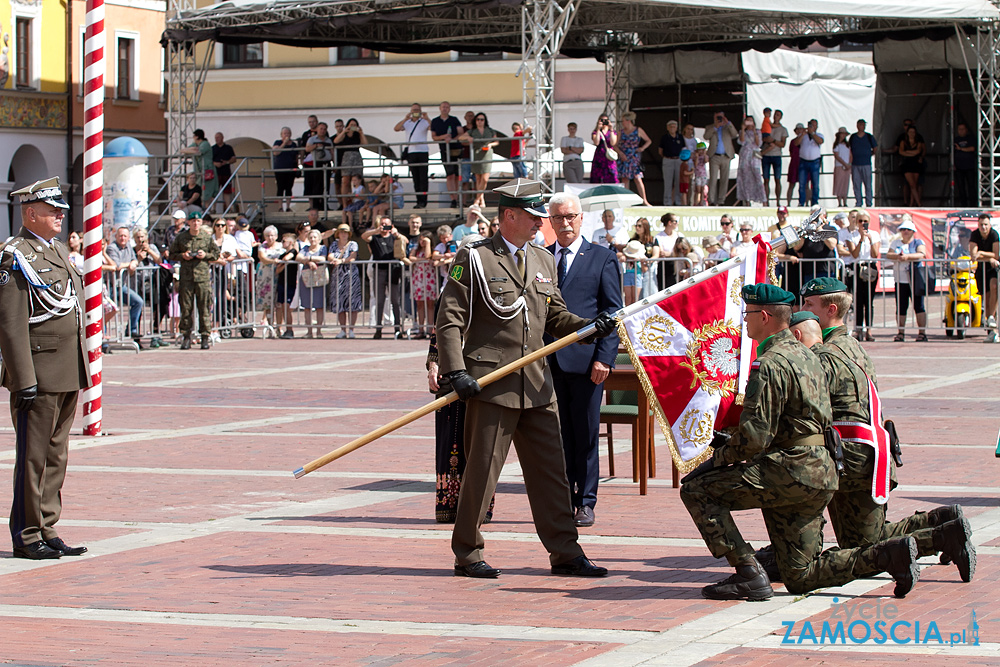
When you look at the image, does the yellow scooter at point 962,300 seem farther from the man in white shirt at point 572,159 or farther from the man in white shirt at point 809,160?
the man in white shirt at point 572,159

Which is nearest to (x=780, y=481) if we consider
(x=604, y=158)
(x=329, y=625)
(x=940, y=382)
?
(x=329, y=625)

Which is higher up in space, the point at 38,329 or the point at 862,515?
the point at 38,329

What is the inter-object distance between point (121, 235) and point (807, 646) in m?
17.7

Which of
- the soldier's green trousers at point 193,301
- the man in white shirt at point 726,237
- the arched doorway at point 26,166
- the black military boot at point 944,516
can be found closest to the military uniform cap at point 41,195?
the black military boot at point 944,516

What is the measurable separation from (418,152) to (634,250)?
28.7 ft

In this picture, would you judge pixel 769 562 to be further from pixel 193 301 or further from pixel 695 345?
pixel 193 301

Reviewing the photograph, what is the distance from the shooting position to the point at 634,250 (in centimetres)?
2188

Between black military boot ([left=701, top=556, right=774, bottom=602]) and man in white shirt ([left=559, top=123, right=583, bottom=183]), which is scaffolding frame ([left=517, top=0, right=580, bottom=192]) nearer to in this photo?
man in white shirt ([left=559, top=123, right=583, bottom=183])

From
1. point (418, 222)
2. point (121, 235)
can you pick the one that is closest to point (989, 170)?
point (418, 222)

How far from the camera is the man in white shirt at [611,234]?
22094mm

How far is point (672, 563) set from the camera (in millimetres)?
7535

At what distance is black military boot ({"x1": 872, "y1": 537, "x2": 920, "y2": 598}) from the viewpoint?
21.4ft

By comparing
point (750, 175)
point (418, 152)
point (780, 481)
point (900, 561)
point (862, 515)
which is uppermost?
point (418, 152)

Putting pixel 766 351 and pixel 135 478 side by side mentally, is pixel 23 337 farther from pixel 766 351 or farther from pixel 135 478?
pixel 766 351
